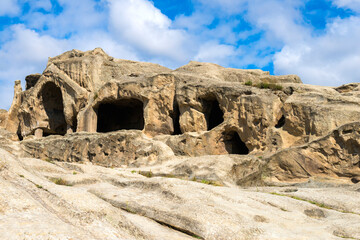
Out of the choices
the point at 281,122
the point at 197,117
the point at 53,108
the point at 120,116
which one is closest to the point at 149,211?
the point at 281,122

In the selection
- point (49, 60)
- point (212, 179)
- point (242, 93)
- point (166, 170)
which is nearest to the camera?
point (212, 179)

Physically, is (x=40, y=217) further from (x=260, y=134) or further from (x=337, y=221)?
(x=260, y=134)

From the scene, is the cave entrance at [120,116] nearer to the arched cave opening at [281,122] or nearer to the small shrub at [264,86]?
the small shrub at [264,86]

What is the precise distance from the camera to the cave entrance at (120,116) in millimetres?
29953

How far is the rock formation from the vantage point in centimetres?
607

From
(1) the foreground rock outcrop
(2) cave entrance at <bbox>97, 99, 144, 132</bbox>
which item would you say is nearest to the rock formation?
(1) the foreground rock outcrop

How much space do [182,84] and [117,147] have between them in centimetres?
722

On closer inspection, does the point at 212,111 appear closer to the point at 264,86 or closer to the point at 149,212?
the point at 264,86

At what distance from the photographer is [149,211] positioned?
22.0ft

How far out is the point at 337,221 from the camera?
7449 mm

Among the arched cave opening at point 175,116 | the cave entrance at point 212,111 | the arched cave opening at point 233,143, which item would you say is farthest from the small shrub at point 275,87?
the arched cave opening at point 175,116

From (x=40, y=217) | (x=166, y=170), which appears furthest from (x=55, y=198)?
(x=166, y=170)

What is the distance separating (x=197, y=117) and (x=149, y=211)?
1637 cm

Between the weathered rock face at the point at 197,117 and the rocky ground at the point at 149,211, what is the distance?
5684 millimetres
